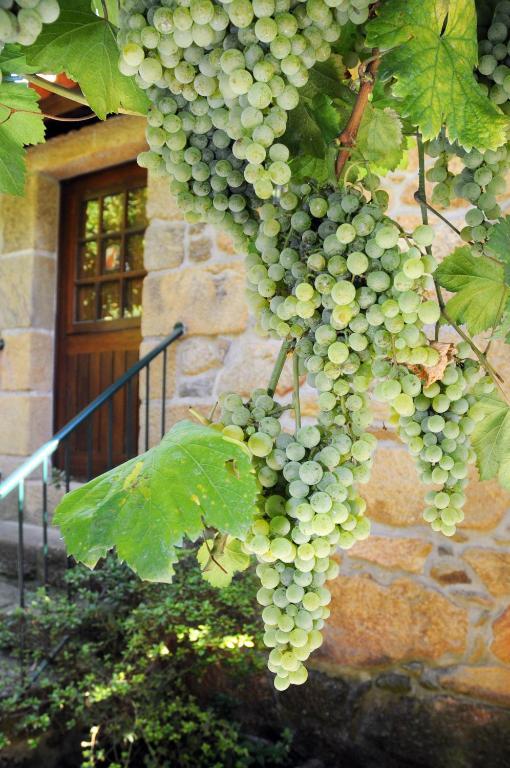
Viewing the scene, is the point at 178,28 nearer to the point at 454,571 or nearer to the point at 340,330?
the point at 340,330

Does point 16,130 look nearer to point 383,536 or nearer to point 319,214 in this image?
point 319,214

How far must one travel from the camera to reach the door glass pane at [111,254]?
3.97m

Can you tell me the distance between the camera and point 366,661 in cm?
254

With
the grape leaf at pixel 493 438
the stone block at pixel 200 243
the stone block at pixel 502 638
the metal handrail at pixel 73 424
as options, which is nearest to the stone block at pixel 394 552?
the stone block at pixel 502 638

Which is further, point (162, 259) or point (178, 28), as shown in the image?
point (162, 259)

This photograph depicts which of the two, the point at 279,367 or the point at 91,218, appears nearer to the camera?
the point at 279,367

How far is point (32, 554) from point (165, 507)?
332cm

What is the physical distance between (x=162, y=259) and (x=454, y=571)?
188cm

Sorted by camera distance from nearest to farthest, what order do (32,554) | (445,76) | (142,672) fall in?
(445,76) < (142,672) < (32,554)

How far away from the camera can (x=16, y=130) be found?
65 cm

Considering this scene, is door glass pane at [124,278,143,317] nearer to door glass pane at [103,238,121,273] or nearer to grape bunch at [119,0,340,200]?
door glass pane at [103,238,121,273]

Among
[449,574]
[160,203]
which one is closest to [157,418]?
[160,203]

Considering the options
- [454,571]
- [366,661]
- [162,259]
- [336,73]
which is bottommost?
[366,661]

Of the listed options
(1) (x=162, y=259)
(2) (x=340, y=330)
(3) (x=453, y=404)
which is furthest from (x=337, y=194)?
(1) (x=162, y=259)
